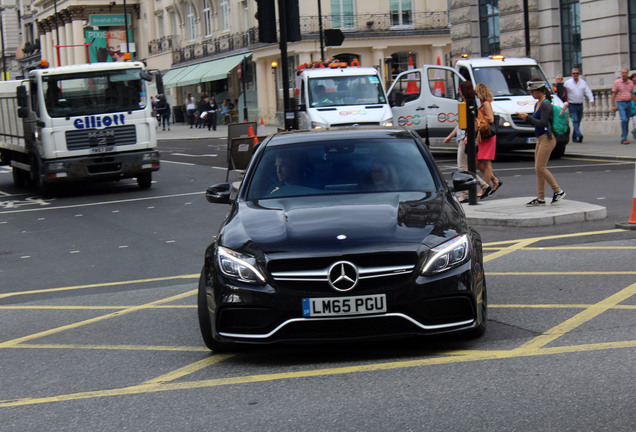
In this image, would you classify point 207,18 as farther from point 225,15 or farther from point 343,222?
point 343,222

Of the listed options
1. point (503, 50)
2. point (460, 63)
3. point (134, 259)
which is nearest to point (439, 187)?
point (134, 259)

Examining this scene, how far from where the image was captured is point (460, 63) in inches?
966

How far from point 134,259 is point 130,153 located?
→ 363 inches

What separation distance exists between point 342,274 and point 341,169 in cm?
175

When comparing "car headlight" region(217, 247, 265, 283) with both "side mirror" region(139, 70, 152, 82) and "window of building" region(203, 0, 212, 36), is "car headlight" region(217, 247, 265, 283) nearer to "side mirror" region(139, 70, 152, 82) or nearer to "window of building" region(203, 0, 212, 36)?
"side mirror" region(139, 70, 152, 82)

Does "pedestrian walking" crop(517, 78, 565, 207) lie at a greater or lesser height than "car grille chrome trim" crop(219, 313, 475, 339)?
greater

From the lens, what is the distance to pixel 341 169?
756 cm

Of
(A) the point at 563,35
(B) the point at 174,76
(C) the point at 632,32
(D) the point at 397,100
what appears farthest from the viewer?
(B) the point at 174,76

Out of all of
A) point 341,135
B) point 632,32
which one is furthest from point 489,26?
point 341,135

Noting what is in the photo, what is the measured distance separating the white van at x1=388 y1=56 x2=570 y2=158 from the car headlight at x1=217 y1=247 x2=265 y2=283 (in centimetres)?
1698

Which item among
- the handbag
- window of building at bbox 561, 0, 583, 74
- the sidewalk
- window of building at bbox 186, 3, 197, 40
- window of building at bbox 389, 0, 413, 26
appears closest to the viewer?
the sidewalk

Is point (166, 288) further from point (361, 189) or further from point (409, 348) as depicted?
point (409, 348)

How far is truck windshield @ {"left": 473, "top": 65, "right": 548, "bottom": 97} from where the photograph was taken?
23641 millimetres

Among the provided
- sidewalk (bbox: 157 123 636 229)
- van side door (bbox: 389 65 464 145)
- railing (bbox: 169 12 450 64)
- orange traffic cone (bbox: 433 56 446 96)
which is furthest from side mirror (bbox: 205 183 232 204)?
railing (bbox: 169 12 450 64)
